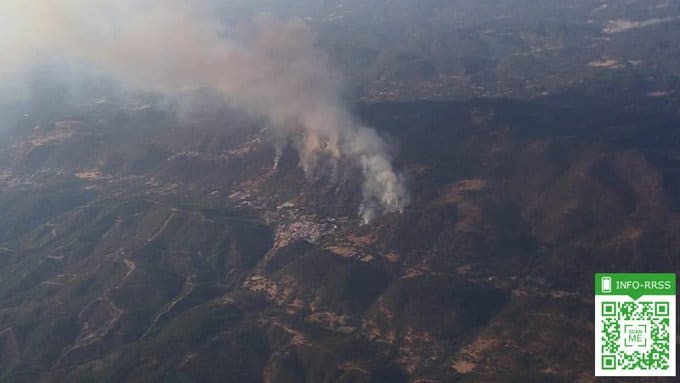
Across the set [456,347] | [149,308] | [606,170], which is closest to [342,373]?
[456,347]

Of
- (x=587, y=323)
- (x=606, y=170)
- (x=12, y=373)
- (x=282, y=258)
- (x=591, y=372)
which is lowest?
(x=12, y=373)

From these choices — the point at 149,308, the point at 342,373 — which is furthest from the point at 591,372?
the point at 149,308

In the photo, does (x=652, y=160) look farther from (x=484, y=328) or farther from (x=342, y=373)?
(x=342, y=373)

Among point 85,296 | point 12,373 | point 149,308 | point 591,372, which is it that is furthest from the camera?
point 85,296

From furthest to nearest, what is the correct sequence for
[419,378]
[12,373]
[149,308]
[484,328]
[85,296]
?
[85,296]
[149,308]
[12,373]
[484,328]
[419,378]

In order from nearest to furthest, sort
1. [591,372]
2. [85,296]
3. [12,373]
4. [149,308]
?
[591,372] → [12,373] → [149,308] → [85,296]

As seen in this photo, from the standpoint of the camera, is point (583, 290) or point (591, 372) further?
point (583, 290)

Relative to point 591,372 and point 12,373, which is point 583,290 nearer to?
point 591,372

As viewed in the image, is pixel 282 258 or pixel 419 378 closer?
pixel 419 378

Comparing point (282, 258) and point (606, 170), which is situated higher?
point (606, 170)
